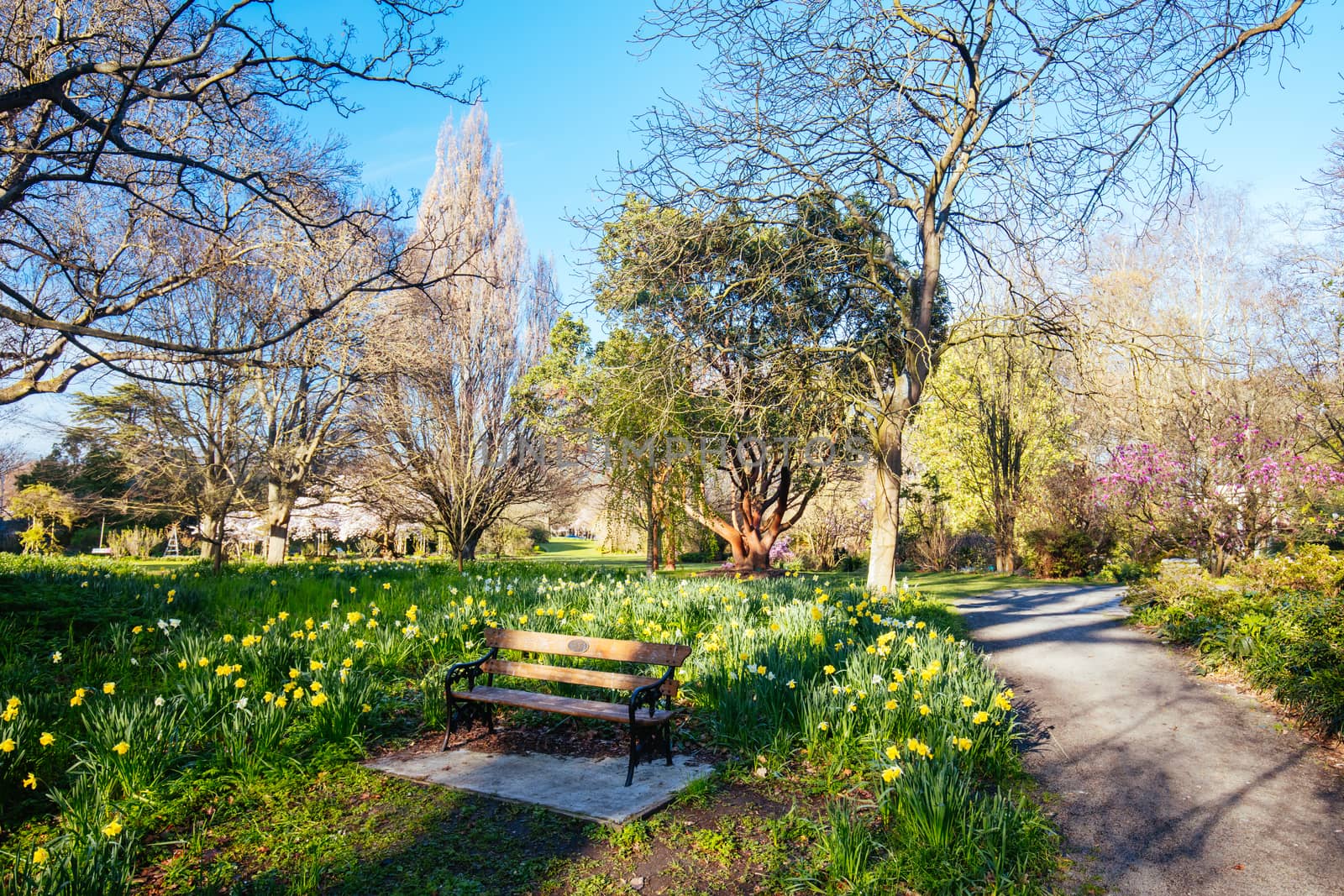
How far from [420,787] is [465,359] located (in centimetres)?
1661

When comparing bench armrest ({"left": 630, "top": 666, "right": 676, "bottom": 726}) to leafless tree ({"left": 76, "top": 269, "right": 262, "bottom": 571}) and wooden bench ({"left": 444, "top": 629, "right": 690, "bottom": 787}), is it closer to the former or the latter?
wooden bench ({"left": 444, "top": 629, "right": 690, "bottom": 787})

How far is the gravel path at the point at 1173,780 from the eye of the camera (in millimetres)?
3637

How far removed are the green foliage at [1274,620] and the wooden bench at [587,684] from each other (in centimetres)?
475

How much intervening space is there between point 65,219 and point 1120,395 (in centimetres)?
1594

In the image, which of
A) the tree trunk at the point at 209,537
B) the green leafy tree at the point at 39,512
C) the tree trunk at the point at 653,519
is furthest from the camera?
the green leafy tree at the point at 39,512

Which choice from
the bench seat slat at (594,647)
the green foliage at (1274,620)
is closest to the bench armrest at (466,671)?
the bench seat slat at (594,647)

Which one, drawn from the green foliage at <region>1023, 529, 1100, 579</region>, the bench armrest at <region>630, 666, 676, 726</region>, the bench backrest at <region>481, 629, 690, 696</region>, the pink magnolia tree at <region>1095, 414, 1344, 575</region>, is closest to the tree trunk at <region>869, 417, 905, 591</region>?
the pink magnolia tree at <region>1095, 414, 1344, 575</region>

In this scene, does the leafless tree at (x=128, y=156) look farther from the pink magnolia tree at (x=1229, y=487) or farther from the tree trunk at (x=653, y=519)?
the pink magnolia tree at (x=1229, y=487)

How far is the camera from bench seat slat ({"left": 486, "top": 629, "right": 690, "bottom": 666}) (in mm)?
4820

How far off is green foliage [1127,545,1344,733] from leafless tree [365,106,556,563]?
1158cm

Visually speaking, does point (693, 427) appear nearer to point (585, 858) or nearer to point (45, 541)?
point (585, 858)

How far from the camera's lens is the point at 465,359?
19875 millimetres

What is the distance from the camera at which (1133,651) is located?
8320 mm

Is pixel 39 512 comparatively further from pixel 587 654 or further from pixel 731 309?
pixel 587 654
